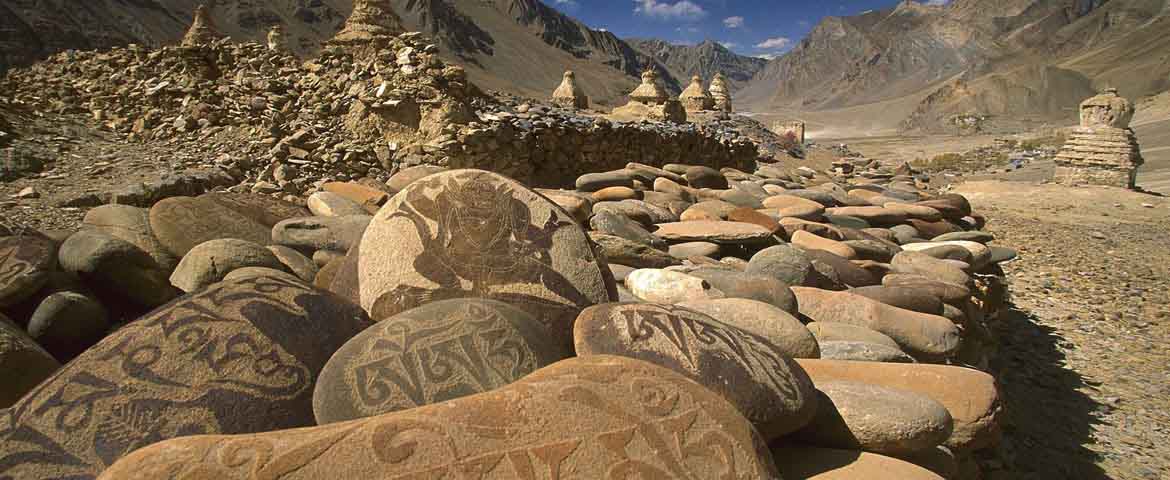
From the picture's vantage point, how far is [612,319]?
1.96m

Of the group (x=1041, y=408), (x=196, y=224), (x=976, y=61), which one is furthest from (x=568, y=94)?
(x=976, y=61)

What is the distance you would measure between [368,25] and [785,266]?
472 inches

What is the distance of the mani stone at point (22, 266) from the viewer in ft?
7.33

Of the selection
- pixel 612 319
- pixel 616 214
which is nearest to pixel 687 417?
pixel 612 319

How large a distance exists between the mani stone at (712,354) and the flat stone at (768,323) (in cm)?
52

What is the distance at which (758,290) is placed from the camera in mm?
3146

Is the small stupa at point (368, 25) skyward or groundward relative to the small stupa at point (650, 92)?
skyward

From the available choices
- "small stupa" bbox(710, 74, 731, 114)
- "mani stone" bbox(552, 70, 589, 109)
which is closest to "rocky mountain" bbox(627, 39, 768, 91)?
"small stupa" bbox(710, 74, 731, 114)

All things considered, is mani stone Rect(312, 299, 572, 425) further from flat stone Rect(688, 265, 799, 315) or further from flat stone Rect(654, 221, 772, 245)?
flat stone Rect(654, 221, 772, 245)

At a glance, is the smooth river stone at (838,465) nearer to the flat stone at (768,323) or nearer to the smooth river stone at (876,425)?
the smooth river stone at (876,425)

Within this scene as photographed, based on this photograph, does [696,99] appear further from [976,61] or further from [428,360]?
[976,61]

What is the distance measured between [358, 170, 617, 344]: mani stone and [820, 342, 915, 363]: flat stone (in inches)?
42.7

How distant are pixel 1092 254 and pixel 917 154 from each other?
2141 centimetres

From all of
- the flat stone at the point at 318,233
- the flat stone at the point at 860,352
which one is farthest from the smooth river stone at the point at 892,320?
the flat stone at the point at 318,233
